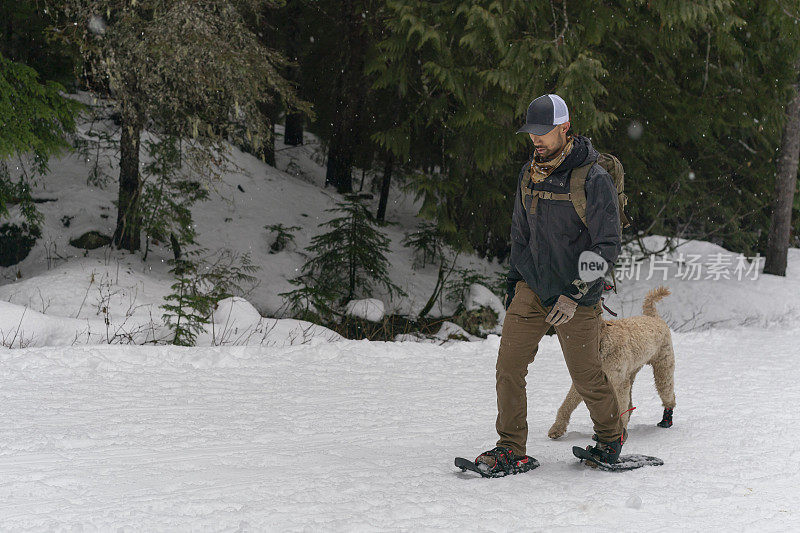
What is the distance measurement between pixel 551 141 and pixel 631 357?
1.74m

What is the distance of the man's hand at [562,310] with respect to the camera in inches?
153

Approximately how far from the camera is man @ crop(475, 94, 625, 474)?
3.91 meters

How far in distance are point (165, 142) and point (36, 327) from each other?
474 centimetres

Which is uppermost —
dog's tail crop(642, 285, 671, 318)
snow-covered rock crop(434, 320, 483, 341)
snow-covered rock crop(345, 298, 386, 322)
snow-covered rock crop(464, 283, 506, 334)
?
dog's tail crop(642, 285, 671, 318)

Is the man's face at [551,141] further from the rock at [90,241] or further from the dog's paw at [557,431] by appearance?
the rock at [90,241]

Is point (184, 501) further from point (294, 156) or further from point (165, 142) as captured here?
point (294, 156)

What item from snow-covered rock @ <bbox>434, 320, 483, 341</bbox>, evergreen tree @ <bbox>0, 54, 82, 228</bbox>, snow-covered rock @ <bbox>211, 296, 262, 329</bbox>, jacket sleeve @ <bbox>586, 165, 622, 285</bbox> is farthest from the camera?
snow-covered rock @ <bbox>434, 320, 483, 341</bbox>

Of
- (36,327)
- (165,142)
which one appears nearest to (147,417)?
(36,327)

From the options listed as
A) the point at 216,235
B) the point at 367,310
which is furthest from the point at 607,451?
the point at 216,235

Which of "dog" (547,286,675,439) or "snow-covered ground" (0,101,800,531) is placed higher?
"dog" (547,286,675,439)

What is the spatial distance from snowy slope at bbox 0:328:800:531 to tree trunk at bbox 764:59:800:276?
912 centimetres

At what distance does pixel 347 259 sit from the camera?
1217 cm

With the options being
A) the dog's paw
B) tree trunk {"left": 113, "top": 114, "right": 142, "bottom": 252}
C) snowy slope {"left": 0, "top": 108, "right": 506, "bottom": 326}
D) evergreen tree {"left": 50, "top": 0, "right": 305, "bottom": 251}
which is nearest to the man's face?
the dog's paw

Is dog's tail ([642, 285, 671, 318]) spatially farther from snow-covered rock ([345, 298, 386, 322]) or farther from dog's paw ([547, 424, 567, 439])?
snow-covered rock ([345, 298, 386, 322])
